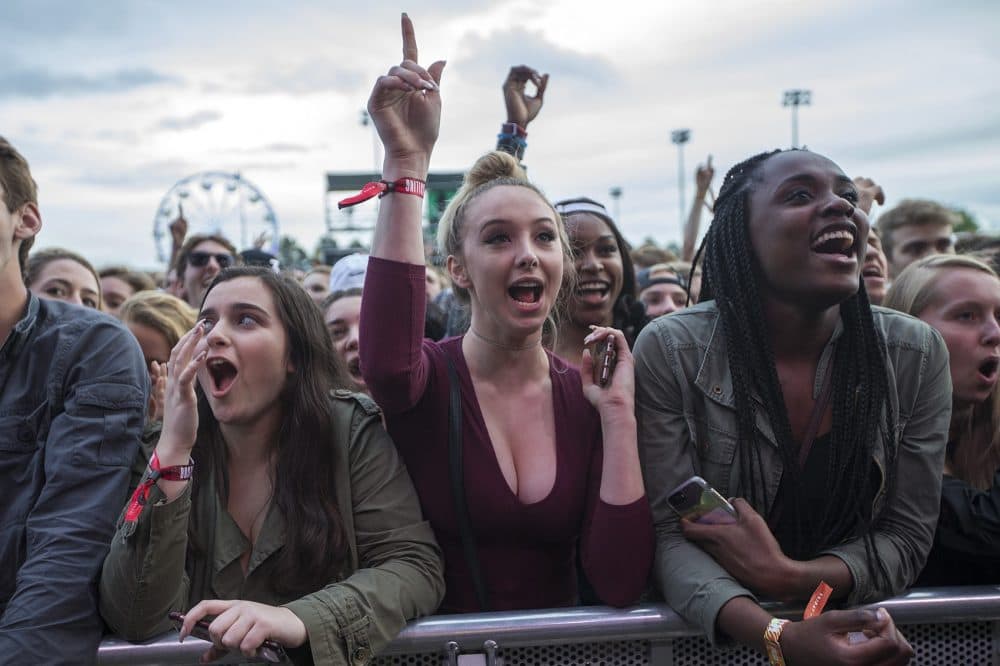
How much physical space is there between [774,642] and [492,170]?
1724mm

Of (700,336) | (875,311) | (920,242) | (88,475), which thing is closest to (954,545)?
(875,311)

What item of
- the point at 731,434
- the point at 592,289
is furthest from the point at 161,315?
the point at 731,434

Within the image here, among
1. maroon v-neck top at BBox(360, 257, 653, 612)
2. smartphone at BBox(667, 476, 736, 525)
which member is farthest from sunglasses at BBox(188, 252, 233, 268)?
smartphone at BBox(667, 476, 736, 525)

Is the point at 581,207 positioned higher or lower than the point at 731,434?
higher

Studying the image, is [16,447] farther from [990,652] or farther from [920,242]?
[920,242]

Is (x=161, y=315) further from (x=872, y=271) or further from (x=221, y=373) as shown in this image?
(x=872, y=271)

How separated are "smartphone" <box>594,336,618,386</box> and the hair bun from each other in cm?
78

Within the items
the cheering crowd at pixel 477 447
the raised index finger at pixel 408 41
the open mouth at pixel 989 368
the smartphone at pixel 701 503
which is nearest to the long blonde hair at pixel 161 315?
the cheering crowd at pixel 477 447

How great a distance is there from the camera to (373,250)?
7.53 ft

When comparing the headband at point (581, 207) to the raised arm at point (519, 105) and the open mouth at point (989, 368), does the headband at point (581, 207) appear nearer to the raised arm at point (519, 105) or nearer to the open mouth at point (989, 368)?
the raised arm at point (519, 105)

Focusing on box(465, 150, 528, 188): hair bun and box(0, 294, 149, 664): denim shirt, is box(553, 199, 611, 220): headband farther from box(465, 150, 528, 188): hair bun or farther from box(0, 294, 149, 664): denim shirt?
box(0, 294, 149, 664): denim shirt

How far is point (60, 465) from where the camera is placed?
215cm

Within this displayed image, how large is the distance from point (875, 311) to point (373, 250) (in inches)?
58.1

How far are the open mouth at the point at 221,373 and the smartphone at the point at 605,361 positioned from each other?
3.38ft
